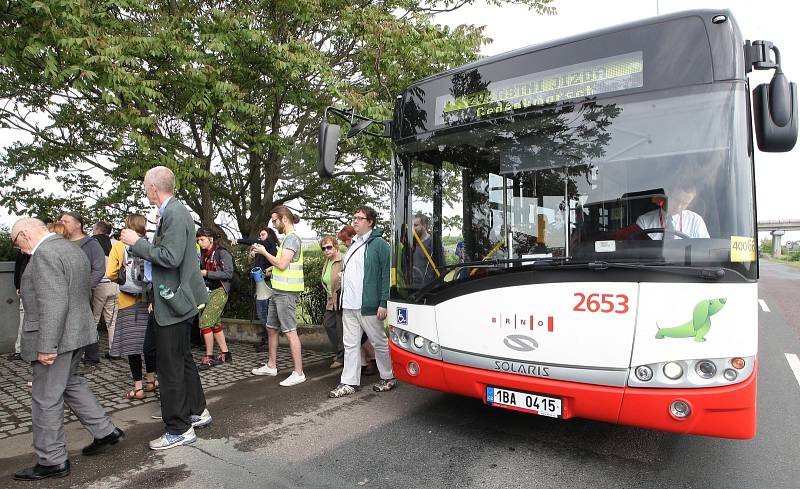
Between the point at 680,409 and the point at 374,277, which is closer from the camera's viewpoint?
the point at 680,409

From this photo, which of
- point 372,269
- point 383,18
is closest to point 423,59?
point 383,18

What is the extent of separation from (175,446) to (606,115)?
12.8 feet

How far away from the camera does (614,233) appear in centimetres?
330

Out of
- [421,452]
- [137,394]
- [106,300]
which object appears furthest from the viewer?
[106,300]

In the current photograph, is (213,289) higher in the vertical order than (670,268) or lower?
lower

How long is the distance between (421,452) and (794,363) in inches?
232

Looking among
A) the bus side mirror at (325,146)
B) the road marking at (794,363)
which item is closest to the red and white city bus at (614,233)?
the bus side mirror at (325,146)

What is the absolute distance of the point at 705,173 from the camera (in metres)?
3.11

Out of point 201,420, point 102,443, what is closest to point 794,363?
point 201,420

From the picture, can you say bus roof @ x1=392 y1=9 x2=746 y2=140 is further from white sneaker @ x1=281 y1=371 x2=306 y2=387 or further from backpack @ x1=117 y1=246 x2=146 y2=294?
white sneaker @ x1=281 y1=371 x2=306 y2=387

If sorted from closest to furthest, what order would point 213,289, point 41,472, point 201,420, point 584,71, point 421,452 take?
point 41,472 < point 584,71 < point 421,452 < point 201,420 < point 213,289

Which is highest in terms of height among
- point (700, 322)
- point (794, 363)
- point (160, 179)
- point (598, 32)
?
point (598, 32)

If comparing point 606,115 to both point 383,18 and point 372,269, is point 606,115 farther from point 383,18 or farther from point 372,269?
point 383,18

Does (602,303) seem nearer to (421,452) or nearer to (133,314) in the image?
(421,452)
